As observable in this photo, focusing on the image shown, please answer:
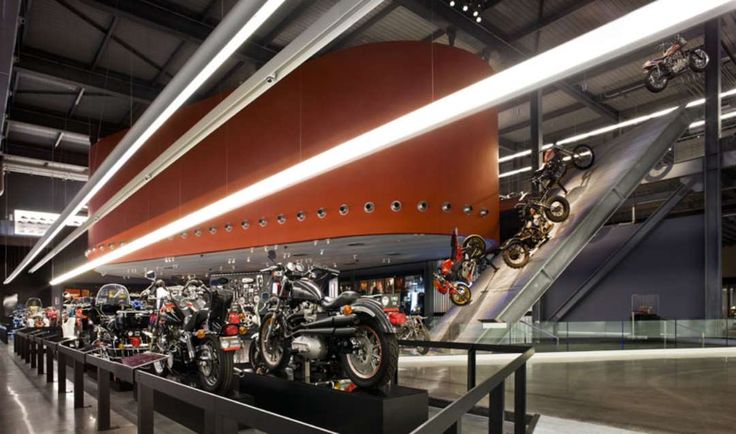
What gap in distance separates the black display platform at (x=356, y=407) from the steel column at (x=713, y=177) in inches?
442

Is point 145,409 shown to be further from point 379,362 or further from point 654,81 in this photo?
point 654,81

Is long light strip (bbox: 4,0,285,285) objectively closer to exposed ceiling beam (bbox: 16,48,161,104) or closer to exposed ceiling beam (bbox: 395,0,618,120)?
exposed ceiling beam (bbox: 395,0,618,120)

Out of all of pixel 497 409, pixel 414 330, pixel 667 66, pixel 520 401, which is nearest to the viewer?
pixel 497 409

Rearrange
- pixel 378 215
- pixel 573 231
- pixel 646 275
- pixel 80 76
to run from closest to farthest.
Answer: pixel 378 215 < pixel 573 231 < pixel 80 76 < pixel 646 275

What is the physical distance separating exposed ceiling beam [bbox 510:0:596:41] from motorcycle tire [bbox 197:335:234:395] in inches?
414

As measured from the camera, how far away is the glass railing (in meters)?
8.91

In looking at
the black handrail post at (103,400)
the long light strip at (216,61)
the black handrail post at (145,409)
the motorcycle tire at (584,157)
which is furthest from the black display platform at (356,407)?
the motorcycle tire at (584,157)

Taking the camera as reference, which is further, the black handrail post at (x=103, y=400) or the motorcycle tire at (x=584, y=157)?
the motorcycle tire at (x=584, y=157)

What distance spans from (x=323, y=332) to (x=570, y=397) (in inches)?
128

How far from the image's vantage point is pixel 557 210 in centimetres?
1112

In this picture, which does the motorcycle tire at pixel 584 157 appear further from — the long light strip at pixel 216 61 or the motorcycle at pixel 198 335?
the long light strip at pixel 216 61

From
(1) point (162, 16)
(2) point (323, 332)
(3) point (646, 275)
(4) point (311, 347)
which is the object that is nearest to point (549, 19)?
(3) point (646, 275)

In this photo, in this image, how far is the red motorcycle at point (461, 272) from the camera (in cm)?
976

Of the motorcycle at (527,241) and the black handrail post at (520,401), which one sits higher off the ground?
the motorcycle at (527,241)
